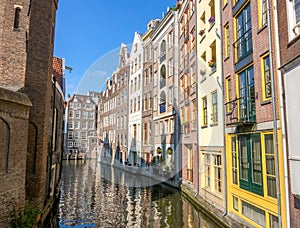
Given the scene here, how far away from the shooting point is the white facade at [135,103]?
31.0 metres

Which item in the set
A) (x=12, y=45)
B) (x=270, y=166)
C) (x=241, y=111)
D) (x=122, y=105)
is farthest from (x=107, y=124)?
(x=270, y=166)

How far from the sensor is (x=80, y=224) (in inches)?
417

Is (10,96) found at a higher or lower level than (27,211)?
higher

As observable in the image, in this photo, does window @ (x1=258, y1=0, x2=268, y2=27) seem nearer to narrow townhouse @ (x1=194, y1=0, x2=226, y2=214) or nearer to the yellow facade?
narrow townhouse @ (x1=194, y1=0, x2=226, y2=214)

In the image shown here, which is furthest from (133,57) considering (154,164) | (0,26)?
(0,26)

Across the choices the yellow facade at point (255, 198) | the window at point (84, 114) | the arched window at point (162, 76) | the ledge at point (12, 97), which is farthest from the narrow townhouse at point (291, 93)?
the window at point (84, 114)

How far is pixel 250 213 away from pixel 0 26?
37.7ft

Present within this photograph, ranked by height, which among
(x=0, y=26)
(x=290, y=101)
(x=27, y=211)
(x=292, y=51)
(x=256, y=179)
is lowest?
(x=27, y=211)

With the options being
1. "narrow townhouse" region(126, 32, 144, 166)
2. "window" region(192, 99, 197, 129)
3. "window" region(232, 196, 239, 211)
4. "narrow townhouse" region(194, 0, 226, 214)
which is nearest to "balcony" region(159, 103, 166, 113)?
"narrow townhouse" region(126, 32, 144, 166)

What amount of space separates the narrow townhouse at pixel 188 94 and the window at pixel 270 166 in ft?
23.6

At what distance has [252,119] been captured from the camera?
30.0ft

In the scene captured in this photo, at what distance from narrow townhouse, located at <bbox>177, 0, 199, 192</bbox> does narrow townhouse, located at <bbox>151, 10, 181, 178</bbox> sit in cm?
98

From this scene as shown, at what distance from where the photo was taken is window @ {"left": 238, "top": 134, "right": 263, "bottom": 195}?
8641 mm

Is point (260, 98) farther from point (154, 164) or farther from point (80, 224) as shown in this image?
point (154, 164)
